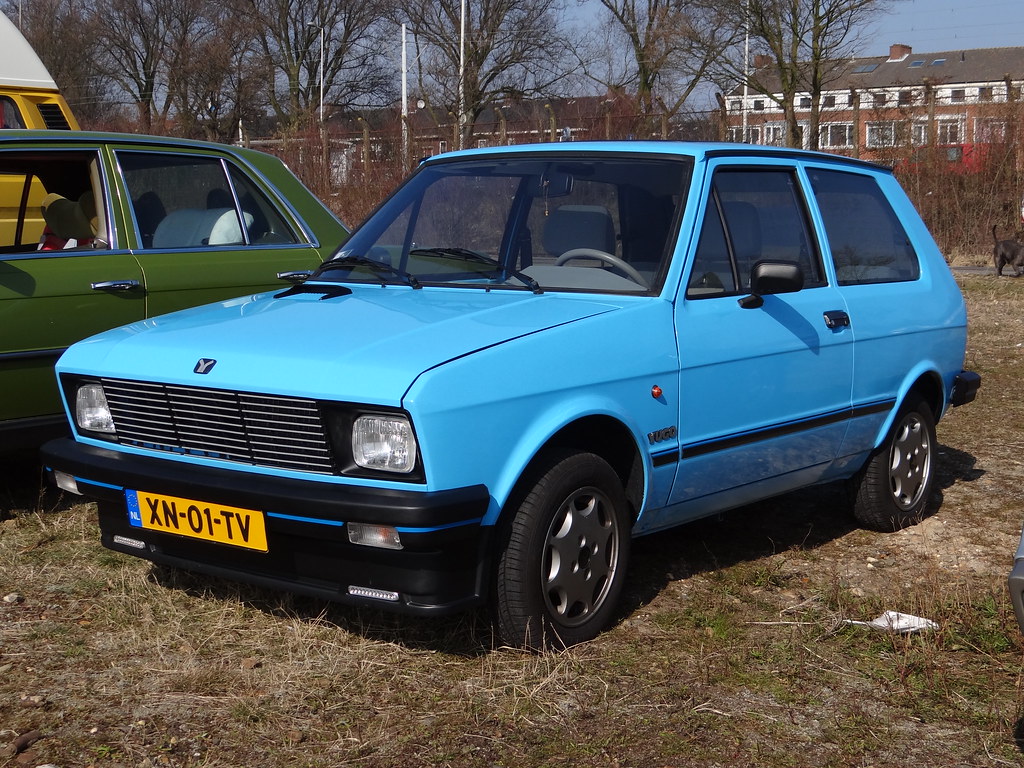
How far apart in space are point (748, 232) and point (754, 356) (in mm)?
539

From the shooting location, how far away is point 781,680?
379 centimetres

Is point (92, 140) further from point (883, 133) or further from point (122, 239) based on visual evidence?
point (883, 133)

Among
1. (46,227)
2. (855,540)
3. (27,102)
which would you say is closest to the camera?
(855,540)

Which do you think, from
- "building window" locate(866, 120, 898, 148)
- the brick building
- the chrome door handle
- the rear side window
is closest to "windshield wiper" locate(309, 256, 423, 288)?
the rear side window

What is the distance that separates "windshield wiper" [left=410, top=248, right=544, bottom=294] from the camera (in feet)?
14.4

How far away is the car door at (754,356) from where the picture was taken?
4367 millimetres

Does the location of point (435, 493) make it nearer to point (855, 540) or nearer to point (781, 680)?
point (781, 680)

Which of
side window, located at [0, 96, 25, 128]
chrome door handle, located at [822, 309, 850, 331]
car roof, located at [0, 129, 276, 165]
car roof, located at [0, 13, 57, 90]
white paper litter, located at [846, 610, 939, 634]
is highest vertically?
car roof, located at [0, 13, 57, 90]

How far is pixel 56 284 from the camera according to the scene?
17.7ft

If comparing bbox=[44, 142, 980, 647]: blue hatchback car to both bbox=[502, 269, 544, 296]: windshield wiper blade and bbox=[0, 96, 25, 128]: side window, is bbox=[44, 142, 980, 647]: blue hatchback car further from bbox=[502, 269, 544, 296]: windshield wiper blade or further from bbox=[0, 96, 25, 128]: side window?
bbox=[0, 96, 25, 128]: side window

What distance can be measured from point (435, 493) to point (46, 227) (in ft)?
12.7

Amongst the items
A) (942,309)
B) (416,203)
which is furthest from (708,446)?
(942,309)

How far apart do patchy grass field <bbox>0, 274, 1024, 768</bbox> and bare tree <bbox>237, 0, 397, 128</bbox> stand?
4853cm

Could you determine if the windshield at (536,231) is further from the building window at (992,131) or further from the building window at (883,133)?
the building window at (992,131)
